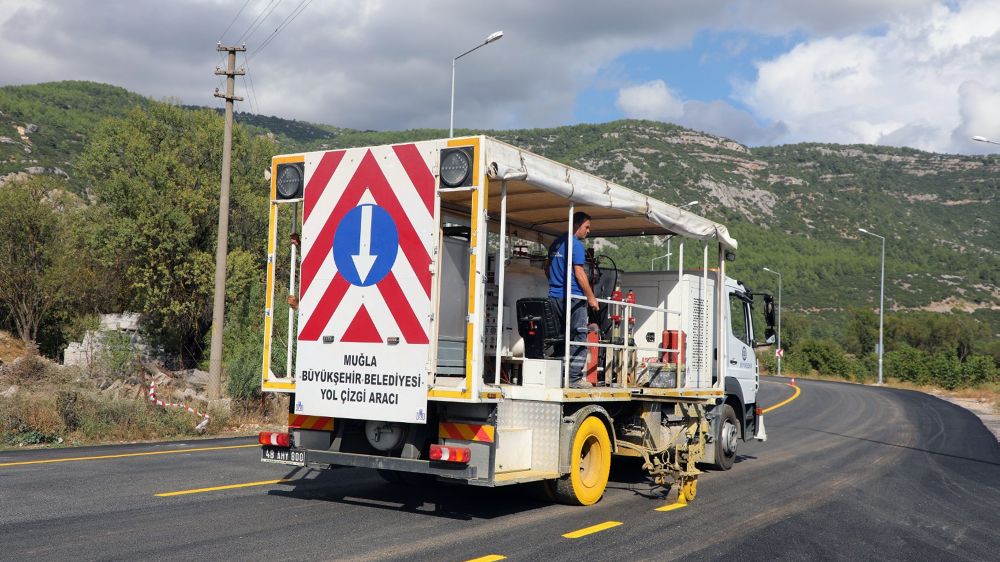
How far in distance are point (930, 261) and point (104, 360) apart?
89031mm

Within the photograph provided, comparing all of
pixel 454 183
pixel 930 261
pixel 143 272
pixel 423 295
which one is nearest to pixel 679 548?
pixel 423 295

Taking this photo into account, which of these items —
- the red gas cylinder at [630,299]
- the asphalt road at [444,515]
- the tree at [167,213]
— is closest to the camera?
the asphalt road at [444,515]

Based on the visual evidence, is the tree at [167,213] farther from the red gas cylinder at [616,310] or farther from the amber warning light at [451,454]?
the amber warning light at [451,454]

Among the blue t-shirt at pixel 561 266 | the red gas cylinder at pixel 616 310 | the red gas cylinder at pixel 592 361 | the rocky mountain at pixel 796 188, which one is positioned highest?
the rocky mountain at pixel 796 188

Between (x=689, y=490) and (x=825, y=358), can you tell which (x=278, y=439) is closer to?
(x=689, y=490)

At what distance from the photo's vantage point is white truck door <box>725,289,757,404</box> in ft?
42.2

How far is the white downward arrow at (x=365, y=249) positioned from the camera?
816cm

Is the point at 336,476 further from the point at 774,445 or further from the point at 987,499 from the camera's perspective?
the point at 774,445

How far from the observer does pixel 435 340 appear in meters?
7.78

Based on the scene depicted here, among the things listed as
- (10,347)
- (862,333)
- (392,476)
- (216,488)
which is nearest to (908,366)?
(862,333)

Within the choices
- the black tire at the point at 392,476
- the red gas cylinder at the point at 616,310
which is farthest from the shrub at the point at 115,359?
the red gas cylinder at the point at 616,310

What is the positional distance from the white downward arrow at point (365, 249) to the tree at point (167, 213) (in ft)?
81.9

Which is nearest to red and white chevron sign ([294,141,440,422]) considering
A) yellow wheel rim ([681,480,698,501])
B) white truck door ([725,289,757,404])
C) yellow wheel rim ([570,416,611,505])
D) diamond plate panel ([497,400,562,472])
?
diamond plate panel ([497,400,562,472])

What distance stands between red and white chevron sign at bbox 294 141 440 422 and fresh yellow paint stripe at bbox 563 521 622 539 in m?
1.59
